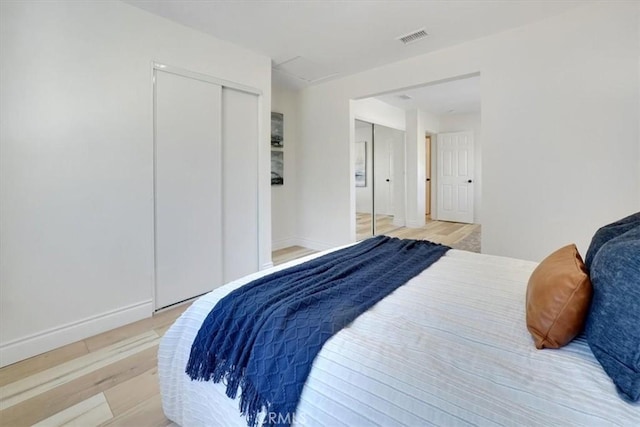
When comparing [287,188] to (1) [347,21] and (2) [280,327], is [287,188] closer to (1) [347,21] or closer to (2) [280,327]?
(1) [347,21]

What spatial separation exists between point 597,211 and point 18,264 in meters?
4.31

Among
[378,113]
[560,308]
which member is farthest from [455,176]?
[560,308]

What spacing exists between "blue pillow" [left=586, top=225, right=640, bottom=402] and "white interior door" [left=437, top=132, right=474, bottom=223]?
6.29 m

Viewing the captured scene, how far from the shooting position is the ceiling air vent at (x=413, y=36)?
287cm

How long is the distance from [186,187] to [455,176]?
6.00 m

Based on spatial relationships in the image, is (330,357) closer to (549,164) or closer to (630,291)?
(630,291)

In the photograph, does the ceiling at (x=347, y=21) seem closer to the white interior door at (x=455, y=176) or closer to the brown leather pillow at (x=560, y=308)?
the brown leather pillow at (x=560, y=308)

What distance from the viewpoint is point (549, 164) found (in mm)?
2707

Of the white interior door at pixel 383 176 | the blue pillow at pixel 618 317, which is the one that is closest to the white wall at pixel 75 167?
the blue pillow at pixel 618 317

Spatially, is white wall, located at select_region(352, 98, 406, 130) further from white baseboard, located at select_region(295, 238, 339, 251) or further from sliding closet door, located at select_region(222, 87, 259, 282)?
white baseboard, located at select_region(295, 238, 339, 251)

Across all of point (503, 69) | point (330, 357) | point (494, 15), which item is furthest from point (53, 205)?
point (503, 69)

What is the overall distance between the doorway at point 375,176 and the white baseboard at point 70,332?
3440 mm

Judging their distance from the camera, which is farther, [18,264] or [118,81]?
[118,81]

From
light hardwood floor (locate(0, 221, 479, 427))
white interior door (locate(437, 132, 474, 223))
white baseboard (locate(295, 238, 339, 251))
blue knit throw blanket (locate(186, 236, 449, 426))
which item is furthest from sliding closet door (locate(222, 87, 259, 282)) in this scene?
white interior door (locate(437, 132, 474, 223))
